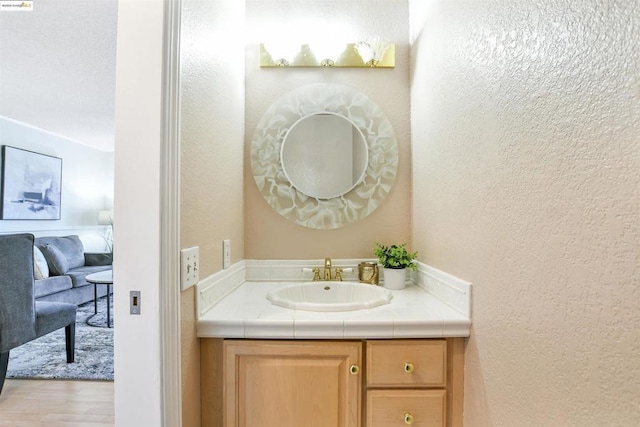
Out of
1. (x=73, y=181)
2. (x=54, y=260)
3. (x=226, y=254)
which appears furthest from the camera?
(x=73, y=181)

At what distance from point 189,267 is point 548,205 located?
37.3 inches

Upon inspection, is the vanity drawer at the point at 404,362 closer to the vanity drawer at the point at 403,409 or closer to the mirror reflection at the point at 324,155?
the vanity drawer at the point at 403,409

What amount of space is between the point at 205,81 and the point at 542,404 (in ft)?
4.43

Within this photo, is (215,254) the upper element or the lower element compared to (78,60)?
lower

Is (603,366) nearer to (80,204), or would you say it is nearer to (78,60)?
(78,60)

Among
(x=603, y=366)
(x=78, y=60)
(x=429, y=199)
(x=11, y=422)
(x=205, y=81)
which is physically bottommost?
(x=11, y=422)

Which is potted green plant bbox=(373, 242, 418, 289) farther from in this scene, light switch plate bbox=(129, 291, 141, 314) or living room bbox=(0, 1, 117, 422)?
living room bbox=(0, 1, 117, 422)

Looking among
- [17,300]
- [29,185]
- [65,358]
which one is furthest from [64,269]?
[17,300]

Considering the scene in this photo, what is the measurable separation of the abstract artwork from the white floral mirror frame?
4.26m

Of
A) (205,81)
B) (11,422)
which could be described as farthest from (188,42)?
(11,422)

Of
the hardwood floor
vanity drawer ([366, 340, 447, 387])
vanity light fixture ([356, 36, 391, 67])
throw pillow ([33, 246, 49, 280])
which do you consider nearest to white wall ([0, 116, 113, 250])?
throw pillow ([33, 246, 49, 280])

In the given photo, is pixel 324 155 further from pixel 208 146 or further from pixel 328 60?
pixel 208 146

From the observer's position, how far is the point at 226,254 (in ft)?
4.39

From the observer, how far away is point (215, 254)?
123 centimetres
